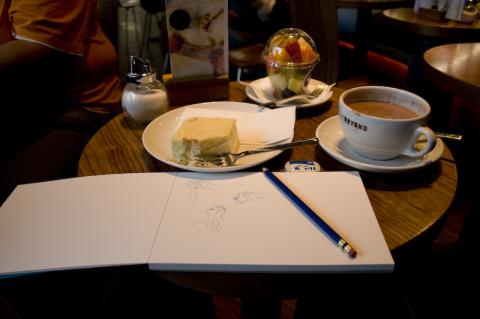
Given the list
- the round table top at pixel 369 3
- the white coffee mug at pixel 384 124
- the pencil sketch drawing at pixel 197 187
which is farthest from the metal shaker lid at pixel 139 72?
the round table top at pixel 369 3

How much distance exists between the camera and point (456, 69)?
39.5 inches

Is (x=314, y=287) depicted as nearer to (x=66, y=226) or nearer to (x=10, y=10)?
(x=66, y=226)

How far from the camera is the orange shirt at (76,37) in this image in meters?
1.20

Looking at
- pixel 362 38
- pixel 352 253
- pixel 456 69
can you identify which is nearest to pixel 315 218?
pixel 352 253

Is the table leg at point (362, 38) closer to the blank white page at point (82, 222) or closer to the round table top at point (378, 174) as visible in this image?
the round table top at point (378, 174)

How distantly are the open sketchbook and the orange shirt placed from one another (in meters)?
0.80

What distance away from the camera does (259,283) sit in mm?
418

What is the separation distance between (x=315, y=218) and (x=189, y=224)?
17 cm

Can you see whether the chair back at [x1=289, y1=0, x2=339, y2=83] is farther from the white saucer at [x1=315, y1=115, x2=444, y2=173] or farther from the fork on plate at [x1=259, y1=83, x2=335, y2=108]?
the white saucer at [x1=315, y1=115, x2=444, y2=173]

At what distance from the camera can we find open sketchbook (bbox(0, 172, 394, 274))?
415 mm

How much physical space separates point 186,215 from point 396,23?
6.00 ft

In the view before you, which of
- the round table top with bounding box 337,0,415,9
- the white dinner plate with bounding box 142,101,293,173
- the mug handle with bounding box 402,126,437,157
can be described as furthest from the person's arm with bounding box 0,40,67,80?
the round table top with bounding box 337,0,415,9

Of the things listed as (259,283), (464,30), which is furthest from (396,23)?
(259,283)

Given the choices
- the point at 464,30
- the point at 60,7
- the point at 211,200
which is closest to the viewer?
the point at 211,200
